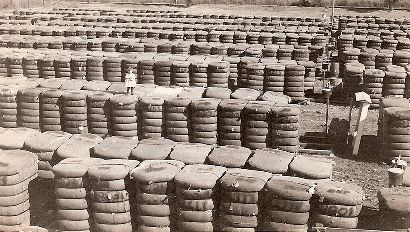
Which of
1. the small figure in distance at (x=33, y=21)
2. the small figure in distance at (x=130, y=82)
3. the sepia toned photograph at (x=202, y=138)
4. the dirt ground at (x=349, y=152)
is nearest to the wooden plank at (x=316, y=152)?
the sepia toned photograph at (x=202, y=138)

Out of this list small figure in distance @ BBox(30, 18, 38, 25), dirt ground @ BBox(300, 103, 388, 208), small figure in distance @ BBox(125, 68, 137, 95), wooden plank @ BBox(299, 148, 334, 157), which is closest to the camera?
dirt ground @ BBox(300, 103, 388, 208)

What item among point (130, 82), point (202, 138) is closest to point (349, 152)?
point (202, 138)

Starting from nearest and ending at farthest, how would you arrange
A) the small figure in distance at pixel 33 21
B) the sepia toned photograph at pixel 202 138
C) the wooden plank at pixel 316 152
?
the sepia toned photograph at pixel 202 138 → the wooden plank at pixel 316 152 → the small figure in distance at pixel 33 21

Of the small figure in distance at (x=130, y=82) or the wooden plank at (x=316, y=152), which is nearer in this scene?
the small figure in distance at (x=130, y=82)

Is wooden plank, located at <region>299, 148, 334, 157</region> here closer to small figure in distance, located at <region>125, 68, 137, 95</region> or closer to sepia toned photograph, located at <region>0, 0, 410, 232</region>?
sepia toned photograph, located at <region>0, 0, 410, 232</region>

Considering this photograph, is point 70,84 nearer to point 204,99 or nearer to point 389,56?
point 204,99

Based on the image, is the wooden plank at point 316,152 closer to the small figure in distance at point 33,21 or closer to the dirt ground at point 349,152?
the dirt ground at point 349,152

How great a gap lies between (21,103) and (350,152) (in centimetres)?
1016

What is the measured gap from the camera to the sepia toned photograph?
8859mm

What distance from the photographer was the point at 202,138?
13.5 metres

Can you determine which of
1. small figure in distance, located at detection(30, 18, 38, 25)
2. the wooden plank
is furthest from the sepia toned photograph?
small figure in distance, located at detection(30, 18, 38, 25)

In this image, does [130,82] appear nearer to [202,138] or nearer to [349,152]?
[202,138]

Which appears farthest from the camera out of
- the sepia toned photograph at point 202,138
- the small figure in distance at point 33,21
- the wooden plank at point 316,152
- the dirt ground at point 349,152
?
the small figure in distance at point 33,21

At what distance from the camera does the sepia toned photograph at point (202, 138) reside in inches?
349
